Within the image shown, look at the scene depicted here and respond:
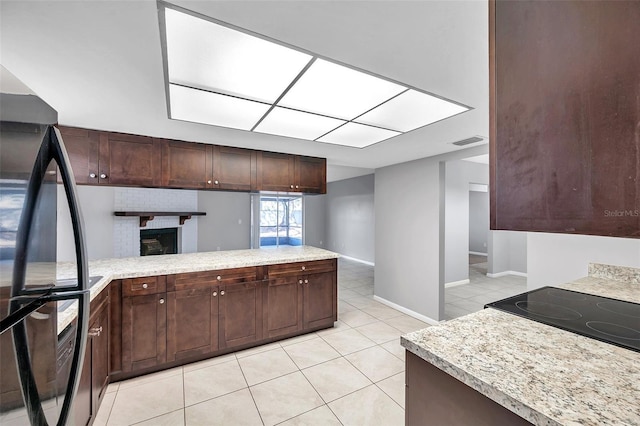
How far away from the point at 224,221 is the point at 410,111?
16.6 feet

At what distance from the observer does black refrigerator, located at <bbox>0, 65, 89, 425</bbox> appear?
22.6 inches

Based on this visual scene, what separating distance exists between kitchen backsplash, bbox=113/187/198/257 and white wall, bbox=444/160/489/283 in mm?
5258

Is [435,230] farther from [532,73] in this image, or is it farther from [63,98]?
[63,98]

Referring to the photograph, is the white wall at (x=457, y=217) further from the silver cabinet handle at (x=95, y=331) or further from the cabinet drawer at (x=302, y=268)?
the silver cabinet handle at (x=95, y=331)

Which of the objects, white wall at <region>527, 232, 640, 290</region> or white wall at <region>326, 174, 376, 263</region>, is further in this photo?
white wall at <region>326, 174, 376, 263</region>

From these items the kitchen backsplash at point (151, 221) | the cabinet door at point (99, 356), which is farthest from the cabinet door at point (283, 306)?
the kitchen backsplash at point (151, 221)

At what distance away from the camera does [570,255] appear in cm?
201

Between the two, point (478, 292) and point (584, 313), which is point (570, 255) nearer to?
point (584, 313)

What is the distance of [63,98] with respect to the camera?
1813mm

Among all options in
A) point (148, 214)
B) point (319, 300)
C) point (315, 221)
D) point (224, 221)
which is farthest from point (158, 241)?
point (315, 221)

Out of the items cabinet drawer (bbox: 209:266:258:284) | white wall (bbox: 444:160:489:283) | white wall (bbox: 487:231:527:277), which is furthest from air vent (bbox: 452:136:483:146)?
white wall (bbox: 487:231:527:277)

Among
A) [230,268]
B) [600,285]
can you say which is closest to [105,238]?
[230,268]

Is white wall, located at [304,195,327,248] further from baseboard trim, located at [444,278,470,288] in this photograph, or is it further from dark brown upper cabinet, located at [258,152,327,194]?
dark brown upper cabinet, located at [258,152,327,194]

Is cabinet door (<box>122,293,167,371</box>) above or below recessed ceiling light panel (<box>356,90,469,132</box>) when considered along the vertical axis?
below
